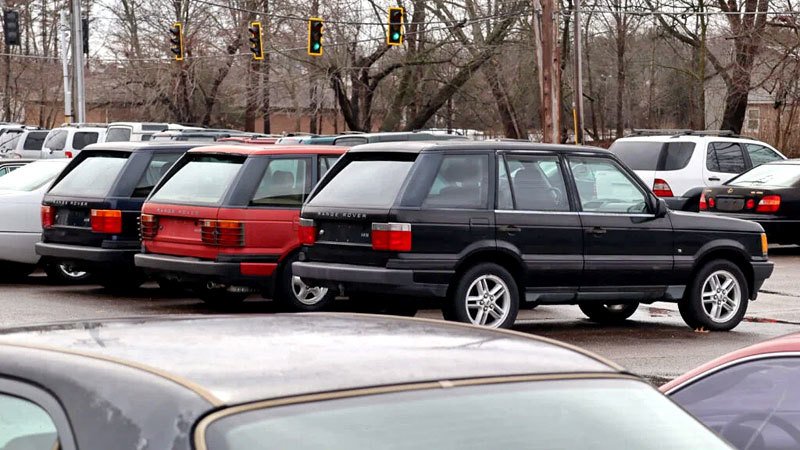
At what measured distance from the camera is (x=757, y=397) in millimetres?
4598

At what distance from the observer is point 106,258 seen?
1378 cm

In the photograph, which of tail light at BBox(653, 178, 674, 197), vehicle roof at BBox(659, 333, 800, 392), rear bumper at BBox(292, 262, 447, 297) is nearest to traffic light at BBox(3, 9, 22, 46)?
tail light at BBox(653, 178, 674, 197)

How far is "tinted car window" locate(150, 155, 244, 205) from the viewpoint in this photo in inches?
501

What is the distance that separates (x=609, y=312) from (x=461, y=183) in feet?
10.0

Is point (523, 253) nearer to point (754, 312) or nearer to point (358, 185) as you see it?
point (358, 185)

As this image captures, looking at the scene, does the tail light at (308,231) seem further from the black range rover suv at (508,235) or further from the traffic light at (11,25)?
the traffic light at (11,25)

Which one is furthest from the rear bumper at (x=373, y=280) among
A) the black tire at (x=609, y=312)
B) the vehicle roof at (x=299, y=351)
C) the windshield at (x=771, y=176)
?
the windshield at (x=771, y=176)

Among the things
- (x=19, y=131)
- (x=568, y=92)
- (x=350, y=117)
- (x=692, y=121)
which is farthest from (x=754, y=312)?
(x=692, y=121)

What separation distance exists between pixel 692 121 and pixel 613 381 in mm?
60176

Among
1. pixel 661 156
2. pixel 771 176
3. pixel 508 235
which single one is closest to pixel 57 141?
pixel 661 156

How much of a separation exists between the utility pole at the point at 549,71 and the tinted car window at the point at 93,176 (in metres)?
17.6

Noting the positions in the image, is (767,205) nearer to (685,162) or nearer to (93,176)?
(685,162)

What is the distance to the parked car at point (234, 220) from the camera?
40.9 feet

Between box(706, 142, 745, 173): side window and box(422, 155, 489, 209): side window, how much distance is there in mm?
12077
